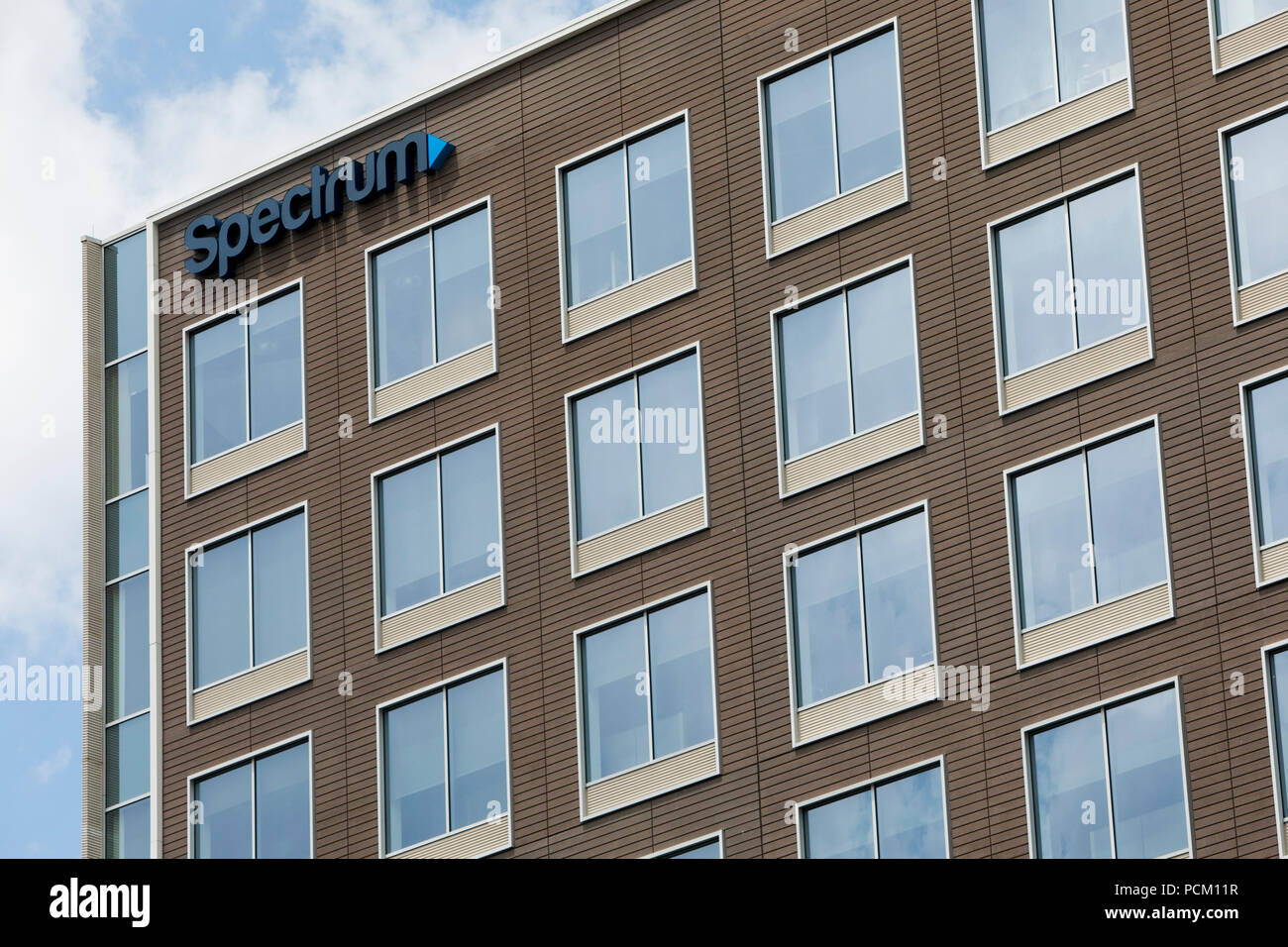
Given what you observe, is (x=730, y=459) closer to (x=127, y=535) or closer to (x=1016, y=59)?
(x=1016, y=59)

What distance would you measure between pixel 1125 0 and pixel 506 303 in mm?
12843

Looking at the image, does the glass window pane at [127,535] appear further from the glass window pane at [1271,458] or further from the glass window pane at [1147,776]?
the glass window pane at [1271,458]

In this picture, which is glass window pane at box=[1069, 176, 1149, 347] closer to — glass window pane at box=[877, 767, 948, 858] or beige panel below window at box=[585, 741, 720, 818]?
glass window pane at box=[877, 767, 948, 858]

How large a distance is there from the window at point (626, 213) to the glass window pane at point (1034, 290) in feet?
20.6

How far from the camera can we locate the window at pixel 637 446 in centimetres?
4588

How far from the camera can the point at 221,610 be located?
168 ft

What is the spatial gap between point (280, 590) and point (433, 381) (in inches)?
198

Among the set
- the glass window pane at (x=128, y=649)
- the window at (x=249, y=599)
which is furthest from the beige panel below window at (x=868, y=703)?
the glass window pane at (x=128, y=649)

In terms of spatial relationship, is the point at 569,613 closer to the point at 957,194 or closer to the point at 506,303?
the point at 506,303

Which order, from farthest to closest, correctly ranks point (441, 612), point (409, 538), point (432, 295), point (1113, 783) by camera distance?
point (432, 295) < point (409, 538) < point (441, 612) < point (1113, 783)

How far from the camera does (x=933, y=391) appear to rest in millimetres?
43438

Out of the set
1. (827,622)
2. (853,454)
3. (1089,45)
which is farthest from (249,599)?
(1089,45)
